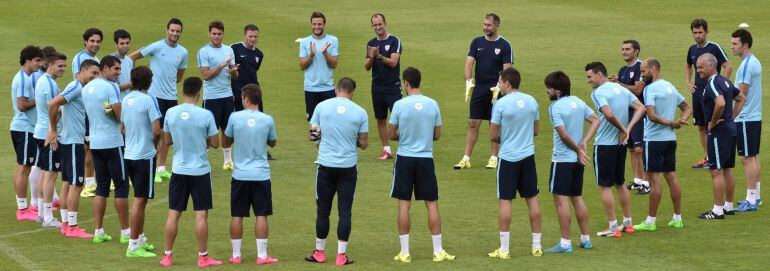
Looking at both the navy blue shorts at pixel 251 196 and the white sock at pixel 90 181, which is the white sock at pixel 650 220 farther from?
the white sock at pixel 90 181

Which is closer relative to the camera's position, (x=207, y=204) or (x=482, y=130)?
(x=207, y=204)

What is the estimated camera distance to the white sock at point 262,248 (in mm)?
13258

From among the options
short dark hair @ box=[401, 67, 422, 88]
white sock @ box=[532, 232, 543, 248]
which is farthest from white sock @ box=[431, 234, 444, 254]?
short dark hair @ box=[401, 67, 422, 88]

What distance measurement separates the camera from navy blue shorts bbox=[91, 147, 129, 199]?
14.0 meters

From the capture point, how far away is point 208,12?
114 feet

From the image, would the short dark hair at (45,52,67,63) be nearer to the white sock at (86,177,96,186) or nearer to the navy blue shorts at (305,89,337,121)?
the white sock at (86,177,96,186)

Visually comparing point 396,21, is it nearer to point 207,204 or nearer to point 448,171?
point 448,171

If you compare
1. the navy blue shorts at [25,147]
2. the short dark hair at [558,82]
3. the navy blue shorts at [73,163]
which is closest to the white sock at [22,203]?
the navy blue shorts at [25,147]

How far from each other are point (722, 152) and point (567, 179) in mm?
2847

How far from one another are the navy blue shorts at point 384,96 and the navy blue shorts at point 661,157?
5465mm

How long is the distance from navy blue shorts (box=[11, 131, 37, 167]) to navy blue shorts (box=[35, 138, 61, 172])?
0.25 metres

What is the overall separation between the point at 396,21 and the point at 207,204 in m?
20.4

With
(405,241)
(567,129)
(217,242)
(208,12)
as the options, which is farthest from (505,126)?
(208,12)

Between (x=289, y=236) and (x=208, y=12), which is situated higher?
(x=208, y=12)
